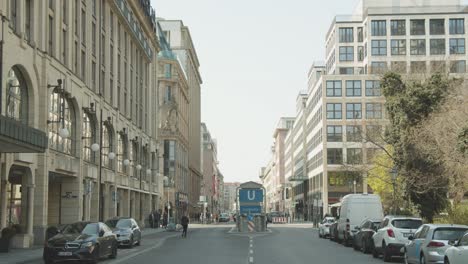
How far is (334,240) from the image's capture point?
41312mm

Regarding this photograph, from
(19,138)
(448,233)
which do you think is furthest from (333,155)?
(448,233)

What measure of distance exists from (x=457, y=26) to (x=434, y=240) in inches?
3256

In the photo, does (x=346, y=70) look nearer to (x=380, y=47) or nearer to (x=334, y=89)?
(x=334, y=89)

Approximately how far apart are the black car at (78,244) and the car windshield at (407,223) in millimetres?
10705

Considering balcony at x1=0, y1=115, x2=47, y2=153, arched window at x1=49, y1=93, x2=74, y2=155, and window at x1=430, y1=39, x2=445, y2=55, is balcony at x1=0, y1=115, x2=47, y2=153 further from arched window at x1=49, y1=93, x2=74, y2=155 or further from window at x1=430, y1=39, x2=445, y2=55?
window at x1=430, y1=39, x2=445, y2=55

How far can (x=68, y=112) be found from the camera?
132ft

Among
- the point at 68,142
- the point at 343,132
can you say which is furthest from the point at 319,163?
the point at 68,142

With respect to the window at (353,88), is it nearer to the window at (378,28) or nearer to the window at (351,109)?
the window at (351,109)

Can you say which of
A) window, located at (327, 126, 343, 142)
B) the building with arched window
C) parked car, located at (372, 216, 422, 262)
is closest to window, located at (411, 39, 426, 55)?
window, located at (327, 126, 343, 142)

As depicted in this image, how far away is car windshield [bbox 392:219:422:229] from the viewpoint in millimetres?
25062

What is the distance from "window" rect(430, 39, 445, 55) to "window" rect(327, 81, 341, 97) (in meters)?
13.8

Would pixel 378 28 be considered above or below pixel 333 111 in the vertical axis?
above

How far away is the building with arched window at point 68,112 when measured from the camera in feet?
99.3

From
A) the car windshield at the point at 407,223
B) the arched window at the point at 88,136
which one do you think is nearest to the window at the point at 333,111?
the arched window at the point at 88,136
